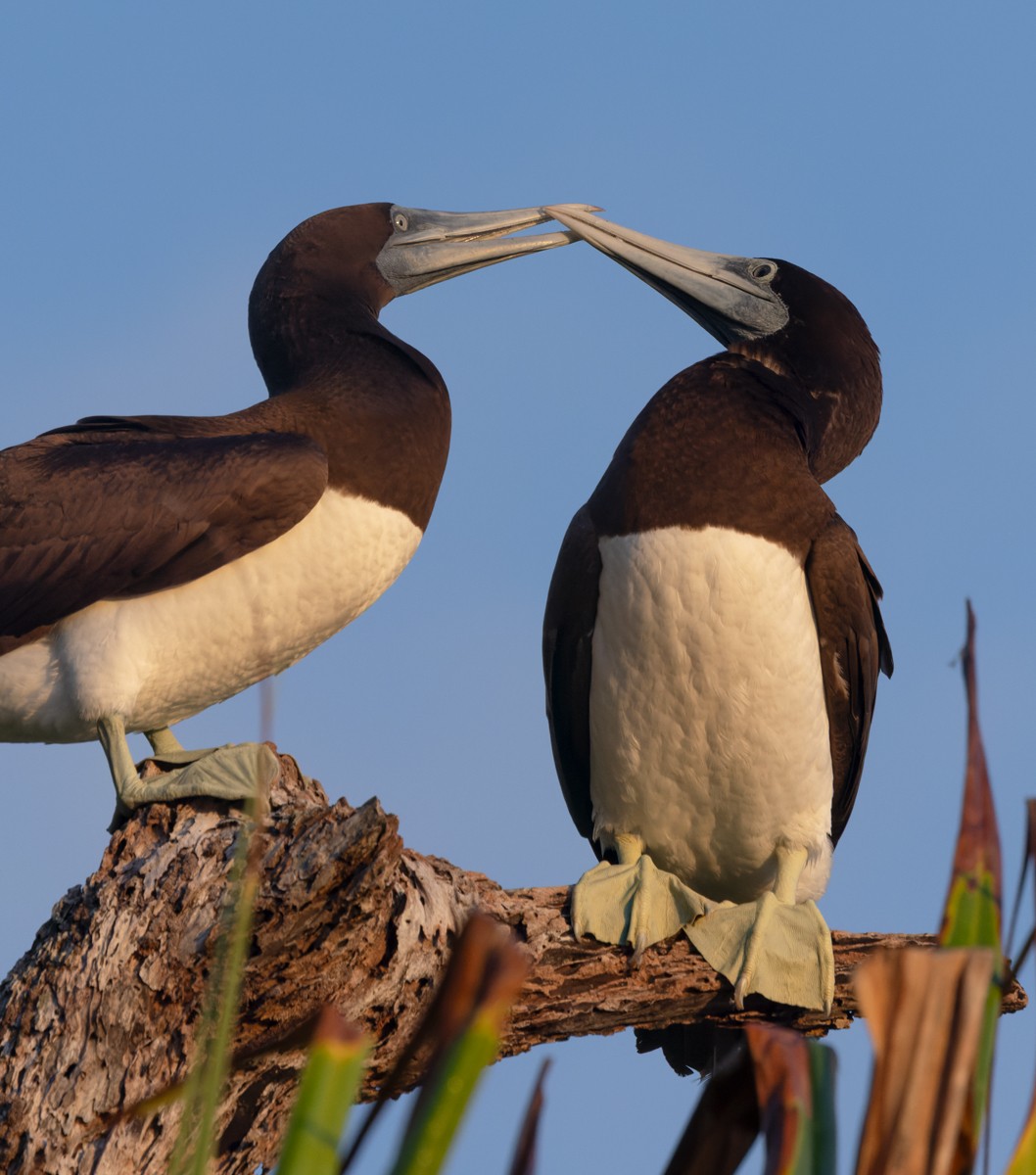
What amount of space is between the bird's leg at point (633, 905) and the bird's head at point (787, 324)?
1822 mm

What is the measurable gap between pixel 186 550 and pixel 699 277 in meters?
2.67

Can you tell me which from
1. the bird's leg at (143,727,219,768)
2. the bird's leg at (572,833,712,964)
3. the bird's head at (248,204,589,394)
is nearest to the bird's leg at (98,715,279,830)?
the bird's leg at (143,727,219,768)

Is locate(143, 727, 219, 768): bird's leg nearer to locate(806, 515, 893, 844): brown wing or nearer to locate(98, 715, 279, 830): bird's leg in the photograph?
locate(98, 715, 279, 830): bird's leg

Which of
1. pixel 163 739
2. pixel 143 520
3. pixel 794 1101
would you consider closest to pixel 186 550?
pixel 143 520

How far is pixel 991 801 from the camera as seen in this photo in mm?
1715

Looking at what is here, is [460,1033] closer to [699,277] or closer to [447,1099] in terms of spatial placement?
[447,1099]

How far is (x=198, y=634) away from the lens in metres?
5.26

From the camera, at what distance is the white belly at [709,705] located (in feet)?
17.3

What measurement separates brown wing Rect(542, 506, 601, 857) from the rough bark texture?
1.38 metres

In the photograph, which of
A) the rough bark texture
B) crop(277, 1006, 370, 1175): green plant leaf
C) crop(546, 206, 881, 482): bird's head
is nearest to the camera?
crop(277, 1006, 370, 1175): green plant leaf

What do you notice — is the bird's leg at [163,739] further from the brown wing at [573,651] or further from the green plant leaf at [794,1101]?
the green plant leaf at [794,1101]

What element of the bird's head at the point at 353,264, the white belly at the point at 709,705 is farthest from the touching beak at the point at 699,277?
the white belly at the point at 709,705

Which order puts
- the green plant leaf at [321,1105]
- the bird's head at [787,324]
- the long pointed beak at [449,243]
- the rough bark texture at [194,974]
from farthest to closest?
the long pointed beak at [449,243], the bird's head at [787,324], the rough bark texture at [194,974], the green plant leaf at [321,1105]

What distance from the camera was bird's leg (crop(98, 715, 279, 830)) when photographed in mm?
4527
